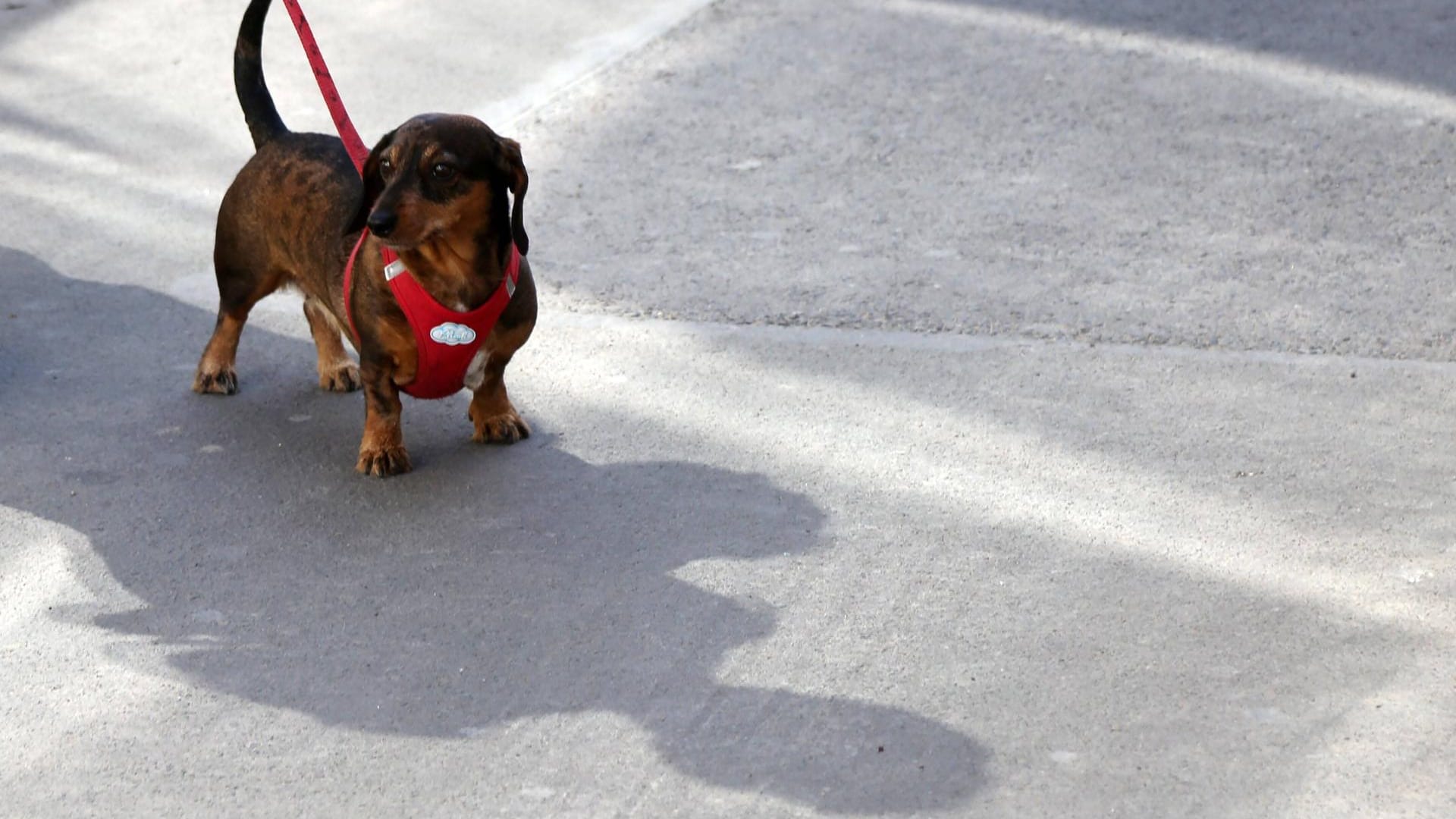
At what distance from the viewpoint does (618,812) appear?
10.3 feet

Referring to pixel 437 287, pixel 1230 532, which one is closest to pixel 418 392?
pixel 437 287

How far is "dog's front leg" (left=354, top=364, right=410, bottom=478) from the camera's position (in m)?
4.36

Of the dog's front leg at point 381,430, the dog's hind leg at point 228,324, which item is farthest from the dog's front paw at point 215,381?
the dog's front leg at point 381,430

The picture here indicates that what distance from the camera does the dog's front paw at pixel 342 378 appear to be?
4.99 meters

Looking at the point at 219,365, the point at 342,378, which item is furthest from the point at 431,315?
the point at 219,365

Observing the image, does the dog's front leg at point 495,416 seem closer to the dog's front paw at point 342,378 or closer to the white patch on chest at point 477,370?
the white patch on chest at point 477,370

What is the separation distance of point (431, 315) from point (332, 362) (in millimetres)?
959

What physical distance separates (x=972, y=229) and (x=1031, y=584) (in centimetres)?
234

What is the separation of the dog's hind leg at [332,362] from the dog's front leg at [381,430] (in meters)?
0.50

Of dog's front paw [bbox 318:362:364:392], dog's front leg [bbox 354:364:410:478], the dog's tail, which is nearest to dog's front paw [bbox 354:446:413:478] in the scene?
dog's front leg [bbox 354:364:410:478]

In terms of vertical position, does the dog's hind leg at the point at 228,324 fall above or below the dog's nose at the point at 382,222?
below

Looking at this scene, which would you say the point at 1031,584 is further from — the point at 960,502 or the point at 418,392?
the point at 418,392

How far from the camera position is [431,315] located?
163 inches

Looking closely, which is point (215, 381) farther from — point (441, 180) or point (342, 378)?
point (441, 180)
